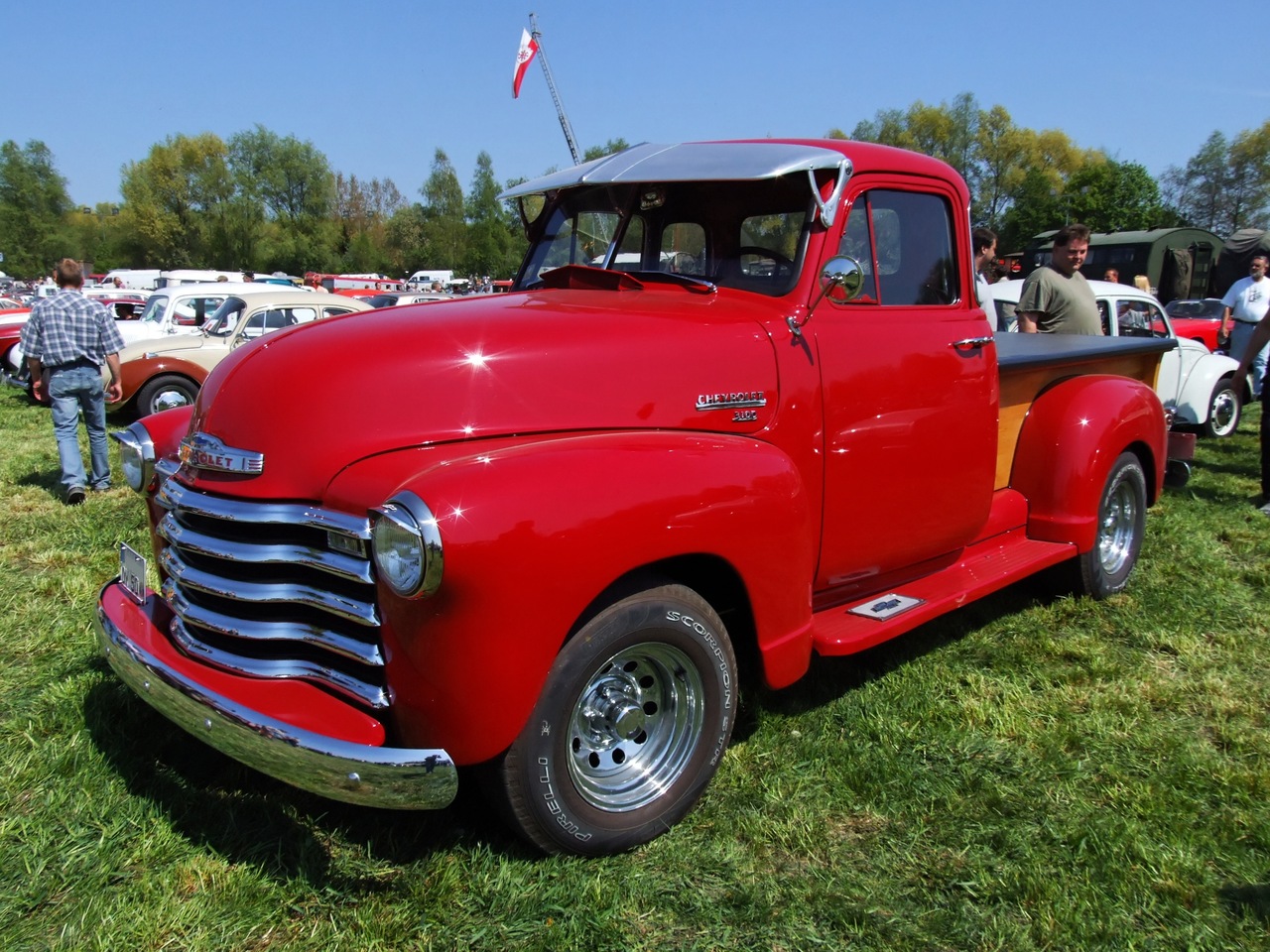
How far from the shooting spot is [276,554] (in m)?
2.43

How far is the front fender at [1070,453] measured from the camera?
177 inches

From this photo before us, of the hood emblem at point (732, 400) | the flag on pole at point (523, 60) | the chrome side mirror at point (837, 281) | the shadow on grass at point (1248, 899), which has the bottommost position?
the shadow on grass at point (1248, 899)

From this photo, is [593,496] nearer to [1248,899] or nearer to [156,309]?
[1248,899]

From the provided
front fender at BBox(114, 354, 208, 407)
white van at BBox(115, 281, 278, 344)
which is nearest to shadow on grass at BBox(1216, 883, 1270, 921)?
front fender at BBox(114, 354, 208, 407)

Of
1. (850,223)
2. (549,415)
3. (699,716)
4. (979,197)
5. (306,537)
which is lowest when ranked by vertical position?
(699,716)

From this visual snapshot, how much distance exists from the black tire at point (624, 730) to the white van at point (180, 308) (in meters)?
13.0

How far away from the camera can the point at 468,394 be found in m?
2.61

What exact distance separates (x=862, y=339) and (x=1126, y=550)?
2.64 meters

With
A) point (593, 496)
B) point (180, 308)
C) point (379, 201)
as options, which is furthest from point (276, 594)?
point (379, 201)

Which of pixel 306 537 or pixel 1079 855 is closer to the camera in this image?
pixel 306 537

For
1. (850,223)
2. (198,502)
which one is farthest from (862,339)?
(198,502)

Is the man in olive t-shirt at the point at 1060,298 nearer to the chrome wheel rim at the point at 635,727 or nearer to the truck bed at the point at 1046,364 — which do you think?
the truck bed at the point at 1046,364

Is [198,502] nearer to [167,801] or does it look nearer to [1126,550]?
[167,801]

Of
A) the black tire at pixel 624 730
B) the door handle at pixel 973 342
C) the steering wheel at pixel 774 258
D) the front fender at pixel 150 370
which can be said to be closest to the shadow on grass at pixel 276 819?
the black tire at pixel 624 730
